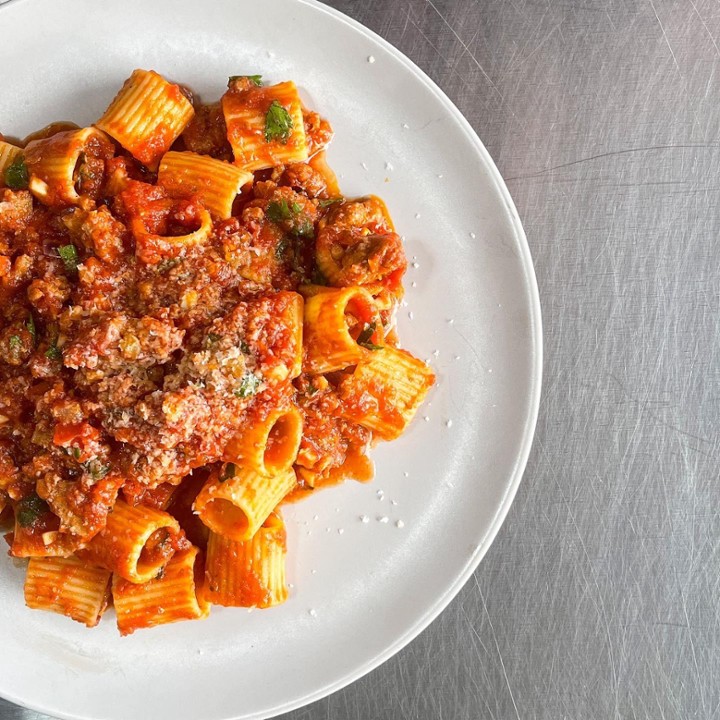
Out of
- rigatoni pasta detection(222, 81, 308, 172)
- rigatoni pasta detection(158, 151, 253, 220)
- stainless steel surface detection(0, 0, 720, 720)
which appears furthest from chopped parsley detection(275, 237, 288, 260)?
stainless steel surface detection(0, 0, 720, 720)

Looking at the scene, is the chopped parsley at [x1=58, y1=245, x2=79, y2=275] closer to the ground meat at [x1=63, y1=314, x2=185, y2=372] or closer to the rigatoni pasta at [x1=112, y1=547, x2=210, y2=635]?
the ground meat at [x1=63, y1=314, x2=185, y2=372]

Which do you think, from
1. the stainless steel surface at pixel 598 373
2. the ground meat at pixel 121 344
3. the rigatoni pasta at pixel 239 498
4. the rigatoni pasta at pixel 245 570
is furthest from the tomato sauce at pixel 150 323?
the stainless steel surface at pixel 598 373

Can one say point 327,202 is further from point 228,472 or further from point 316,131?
point 228,472

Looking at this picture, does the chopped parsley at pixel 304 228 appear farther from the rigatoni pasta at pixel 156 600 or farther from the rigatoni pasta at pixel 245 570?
the rigatoni pasta at pixel 156 600

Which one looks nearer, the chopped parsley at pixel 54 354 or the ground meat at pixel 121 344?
the ground meat at pixel 121 344

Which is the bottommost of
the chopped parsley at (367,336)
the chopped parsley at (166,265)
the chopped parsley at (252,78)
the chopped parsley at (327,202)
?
the chopped parsley at (367,336)

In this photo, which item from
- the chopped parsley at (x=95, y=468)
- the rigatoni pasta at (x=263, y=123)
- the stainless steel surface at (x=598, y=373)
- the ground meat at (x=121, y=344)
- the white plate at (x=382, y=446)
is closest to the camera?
the ground meat at (x=121, y=344)

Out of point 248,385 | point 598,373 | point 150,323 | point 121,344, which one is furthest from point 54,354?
point 598,373
